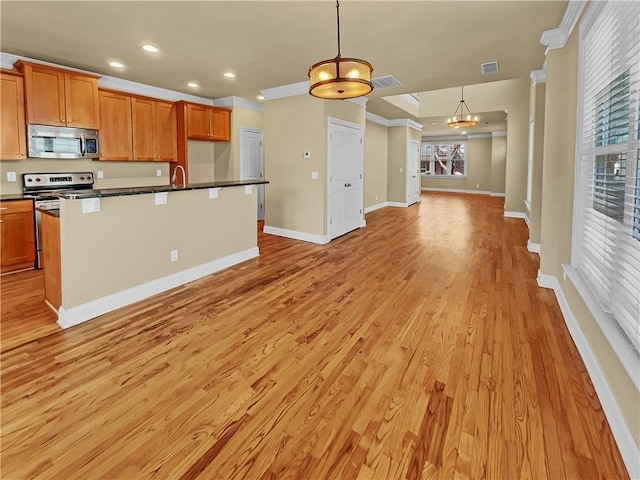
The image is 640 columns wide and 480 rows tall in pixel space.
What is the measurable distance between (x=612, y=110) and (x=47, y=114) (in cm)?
591

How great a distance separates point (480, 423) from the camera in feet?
6.18

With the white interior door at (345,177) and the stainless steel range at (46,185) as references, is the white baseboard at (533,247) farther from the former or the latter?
the stainless steel range at (46,185)

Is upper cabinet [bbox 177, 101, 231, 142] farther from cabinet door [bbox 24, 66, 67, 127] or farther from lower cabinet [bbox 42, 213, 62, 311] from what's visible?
lower cabinet [bbox 42, 213, 62, 311]

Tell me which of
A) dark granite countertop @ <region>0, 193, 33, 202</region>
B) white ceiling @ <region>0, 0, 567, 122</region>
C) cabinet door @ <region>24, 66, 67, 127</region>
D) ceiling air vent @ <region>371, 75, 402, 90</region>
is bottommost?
dark granite countertop @ <region>0, 193, 33, 202</region>

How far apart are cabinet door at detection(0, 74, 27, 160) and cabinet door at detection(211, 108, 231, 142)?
2.99 metres

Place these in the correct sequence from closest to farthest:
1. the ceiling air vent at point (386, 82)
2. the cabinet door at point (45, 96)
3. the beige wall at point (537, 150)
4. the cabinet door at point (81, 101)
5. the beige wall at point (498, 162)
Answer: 1. the cabinet door at point (45, 96)
2. the cabinet door at point (81, 101)
3. the beige wall at point (537, 150)
4. the ceiling air vent at point (386, 82)
5. the beige wall at point (498, 162)

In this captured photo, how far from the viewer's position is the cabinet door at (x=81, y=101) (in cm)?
487

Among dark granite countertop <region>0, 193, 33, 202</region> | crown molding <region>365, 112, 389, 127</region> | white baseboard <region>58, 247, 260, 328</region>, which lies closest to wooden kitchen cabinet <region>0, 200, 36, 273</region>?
dark granite countertop <region>0, 193, 33, 202</region>

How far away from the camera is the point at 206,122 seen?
681cm

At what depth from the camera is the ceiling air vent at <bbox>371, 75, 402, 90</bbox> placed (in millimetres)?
5520

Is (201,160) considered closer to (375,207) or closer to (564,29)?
(375,207)

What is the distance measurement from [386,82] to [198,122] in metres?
3.44

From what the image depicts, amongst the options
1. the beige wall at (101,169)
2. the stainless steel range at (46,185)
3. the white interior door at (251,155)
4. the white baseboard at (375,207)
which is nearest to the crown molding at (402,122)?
the white baseboard at (375,207)

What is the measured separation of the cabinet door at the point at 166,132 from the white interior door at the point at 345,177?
2.82 meters
